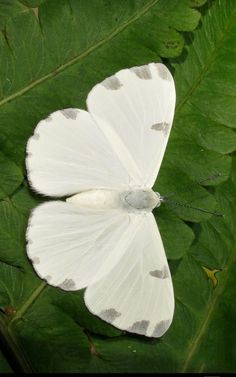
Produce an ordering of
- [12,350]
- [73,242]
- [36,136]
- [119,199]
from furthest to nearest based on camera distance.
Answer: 1. [119,199]
2. [73,242]
3. [36,136]
4. [12,350]

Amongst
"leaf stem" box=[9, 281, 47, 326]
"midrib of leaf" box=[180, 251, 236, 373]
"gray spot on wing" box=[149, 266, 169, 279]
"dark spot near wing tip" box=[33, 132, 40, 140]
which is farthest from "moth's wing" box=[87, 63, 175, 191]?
"leaf stem" box=[9, 281, 47, 326]

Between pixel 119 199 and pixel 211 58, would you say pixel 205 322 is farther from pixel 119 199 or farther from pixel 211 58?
pixel 211 58

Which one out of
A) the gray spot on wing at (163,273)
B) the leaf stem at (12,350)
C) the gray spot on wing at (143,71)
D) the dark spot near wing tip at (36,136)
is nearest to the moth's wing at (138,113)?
the gray spot on wing at (143,71)

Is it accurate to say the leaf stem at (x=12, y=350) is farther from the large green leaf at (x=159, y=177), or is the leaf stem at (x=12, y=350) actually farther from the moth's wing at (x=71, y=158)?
the moth's wing at (x=71, y=158)

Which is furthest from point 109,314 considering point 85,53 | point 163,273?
point 85,53

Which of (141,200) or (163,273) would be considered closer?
(163,273)

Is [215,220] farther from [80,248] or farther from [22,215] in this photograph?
[22,215]
